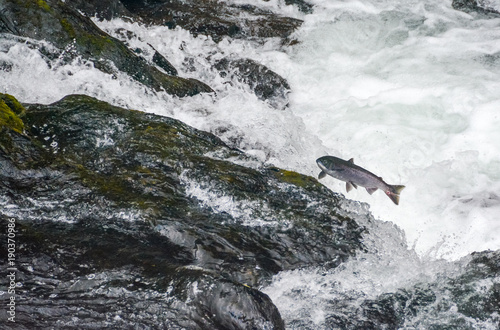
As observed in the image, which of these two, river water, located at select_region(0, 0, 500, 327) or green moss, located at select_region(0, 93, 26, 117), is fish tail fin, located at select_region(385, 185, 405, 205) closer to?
river water, located at select_region(0, 0, 500, 327)

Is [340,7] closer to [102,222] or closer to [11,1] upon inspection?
[11,1]

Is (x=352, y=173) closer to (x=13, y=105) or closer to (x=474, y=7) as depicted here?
(x=13, y=105)

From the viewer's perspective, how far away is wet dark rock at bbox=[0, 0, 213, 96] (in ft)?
22.1

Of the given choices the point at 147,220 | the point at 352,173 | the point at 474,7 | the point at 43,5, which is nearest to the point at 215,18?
the point at 43,5

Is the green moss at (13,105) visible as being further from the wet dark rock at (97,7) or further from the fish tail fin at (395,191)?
the wet dark rock at (97,7)

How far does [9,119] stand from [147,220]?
1.82m

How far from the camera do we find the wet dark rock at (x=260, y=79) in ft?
29.1

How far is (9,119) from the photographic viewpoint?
4.63 m

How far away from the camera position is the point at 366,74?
9.37 metres

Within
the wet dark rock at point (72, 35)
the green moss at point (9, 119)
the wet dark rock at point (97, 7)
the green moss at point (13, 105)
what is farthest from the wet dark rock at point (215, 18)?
the green moss at point (9, 119)

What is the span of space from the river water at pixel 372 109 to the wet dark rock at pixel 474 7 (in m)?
0.31

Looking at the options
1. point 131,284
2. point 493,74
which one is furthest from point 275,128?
point 493,74

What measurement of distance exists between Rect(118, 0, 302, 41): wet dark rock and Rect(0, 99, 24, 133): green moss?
19.6 ft

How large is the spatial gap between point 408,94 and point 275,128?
305 cm
